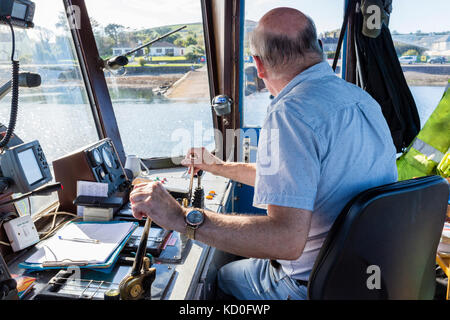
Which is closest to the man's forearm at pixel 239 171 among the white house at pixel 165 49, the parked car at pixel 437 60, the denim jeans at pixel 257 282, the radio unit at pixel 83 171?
the denim jeans at pixel 257 282

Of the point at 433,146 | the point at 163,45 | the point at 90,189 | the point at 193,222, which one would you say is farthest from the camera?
the point at 163,45

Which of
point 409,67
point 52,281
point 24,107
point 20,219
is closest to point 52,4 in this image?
point 24,107

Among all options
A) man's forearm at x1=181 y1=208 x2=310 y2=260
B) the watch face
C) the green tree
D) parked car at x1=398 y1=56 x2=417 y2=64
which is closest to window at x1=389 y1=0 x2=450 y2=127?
parked car at x1=398 y1=56 x2=417 y2=64

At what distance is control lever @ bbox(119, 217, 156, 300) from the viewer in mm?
965

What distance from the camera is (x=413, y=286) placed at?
3.59ft

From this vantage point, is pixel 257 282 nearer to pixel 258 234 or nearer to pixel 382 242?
pixel 258 234

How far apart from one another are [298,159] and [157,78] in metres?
1.95

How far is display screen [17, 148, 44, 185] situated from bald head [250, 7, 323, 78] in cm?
95

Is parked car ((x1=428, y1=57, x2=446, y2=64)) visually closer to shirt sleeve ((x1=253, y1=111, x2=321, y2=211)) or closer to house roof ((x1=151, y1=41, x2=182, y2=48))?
house roof ((x1=151, y1=41, x2=182, y2=48))

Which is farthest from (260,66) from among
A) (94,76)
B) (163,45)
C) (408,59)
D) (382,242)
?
(408,59)

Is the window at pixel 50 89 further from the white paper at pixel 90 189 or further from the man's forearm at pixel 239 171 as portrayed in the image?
the man's forearm at pixel 239 171

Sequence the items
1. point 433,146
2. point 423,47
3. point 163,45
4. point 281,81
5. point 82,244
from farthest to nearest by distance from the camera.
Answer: point 423,47 < point 163,45 < point 433,146 < point 82,244 < point 281,81

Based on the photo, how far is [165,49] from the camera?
258 cm

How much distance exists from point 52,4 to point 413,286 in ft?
7.02
